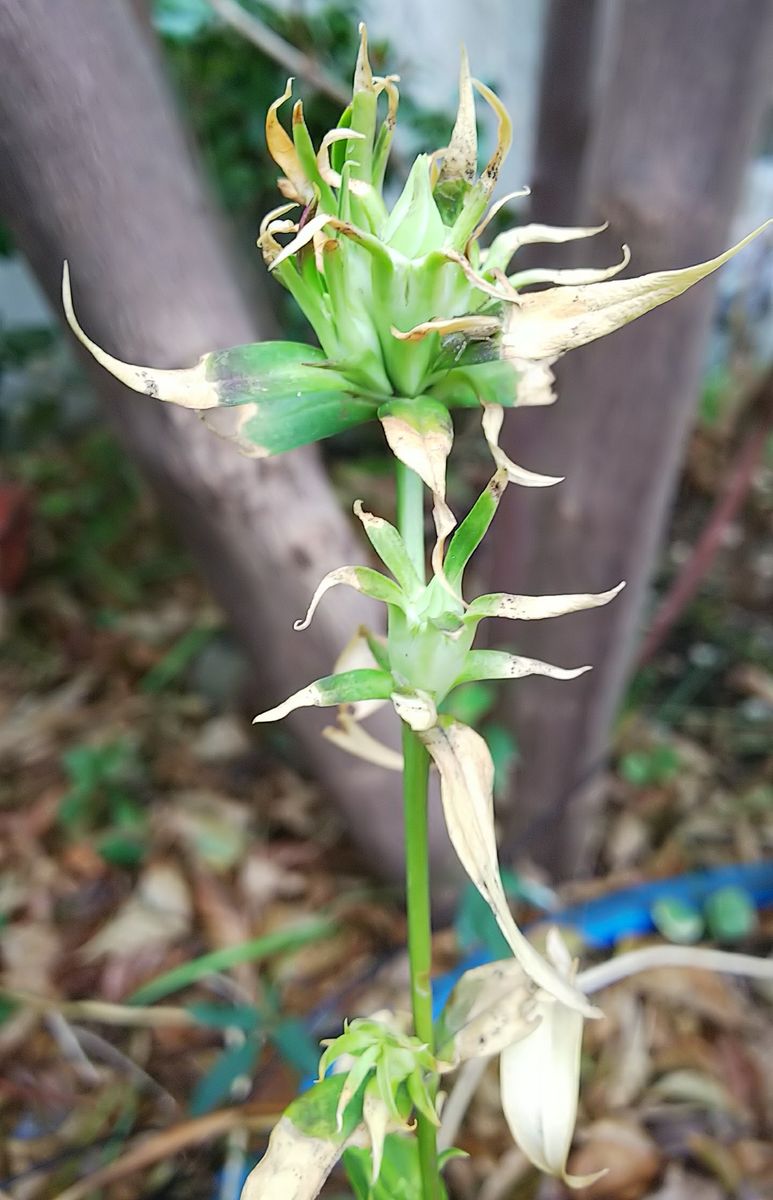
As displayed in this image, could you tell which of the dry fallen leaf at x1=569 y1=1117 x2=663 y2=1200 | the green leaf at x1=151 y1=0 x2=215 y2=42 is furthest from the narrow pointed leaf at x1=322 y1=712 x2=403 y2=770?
the green leaf at x1=151 y1=0 x2=215 y2=42

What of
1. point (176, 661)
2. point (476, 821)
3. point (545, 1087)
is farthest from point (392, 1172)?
point (176, 661)

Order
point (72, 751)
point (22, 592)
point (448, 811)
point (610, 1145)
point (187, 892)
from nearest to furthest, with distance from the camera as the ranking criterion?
point (448, 811), point (610, 1145), point (187, 892), point (72, 751), point (22, 592)

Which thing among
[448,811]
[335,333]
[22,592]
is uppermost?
[335,333]

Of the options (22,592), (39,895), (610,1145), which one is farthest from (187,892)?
(22,592)

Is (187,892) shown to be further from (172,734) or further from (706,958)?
(706,958)

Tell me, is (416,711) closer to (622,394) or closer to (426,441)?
(426,441)

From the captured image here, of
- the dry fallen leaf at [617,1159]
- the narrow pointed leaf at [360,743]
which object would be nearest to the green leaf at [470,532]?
the narrow pointed leaf at [360,743]
